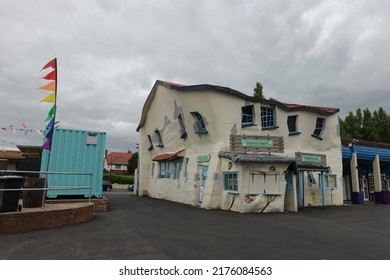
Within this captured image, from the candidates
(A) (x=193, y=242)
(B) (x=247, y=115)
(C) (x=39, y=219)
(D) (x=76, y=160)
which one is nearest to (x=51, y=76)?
(D) (x=76, y=160)

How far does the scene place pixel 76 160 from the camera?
40.2 feet

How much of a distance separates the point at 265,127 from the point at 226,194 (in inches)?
186

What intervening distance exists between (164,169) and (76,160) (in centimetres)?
845

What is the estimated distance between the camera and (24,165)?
17.5m

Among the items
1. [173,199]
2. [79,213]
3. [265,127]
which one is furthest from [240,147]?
[79,213]

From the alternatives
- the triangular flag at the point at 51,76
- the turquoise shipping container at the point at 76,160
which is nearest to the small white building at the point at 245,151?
the turquoise shipping container at the point at 76,160

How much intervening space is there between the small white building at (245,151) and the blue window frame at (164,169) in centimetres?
7

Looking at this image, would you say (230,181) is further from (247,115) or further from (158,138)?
(158,138)

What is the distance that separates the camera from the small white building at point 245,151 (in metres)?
13.1

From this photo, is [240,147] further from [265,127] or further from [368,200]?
[368,200]

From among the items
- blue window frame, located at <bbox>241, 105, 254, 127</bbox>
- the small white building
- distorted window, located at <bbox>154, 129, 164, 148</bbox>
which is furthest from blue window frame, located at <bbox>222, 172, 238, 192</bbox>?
distorted window, located at <bbox>154, 129, 164, 148</bbox>

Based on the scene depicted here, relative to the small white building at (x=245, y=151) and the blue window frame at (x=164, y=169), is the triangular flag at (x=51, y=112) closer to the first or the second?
the small white building at (x=245, y=151)

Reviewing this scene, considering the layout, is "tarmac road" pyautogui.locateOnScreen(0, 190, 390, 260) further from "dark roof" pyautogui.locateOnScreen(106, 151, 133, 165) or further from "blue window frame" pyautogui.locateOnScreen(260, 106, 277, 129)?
"dark roof" pyautogui.locateOnScreen(106, 151, 133, 165)

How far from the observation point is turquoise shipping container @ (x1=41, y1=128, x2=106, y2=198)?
38.7 feet
